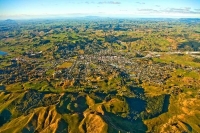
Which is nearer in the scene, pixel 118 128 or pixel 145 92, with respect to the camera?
pixel 118 128

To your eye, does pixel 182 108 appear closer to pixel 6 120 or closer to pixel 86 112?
pixel 86 112

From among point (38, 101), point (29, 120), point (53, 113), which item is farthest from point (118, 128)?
point (38, 101)

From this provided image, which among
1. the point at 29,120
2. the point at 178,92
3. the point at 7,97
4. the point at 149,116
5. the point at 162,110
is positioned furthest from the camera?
the point at 178,92

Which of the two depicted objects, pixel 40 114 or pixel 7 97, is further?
pixel 7 97

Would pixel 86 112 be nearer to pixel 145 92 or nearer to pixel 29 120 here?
pixel 29 120

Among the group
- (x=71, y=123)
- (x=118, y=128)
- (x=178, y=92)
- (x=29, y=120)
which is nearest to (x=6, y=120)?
(x=29, y=120)

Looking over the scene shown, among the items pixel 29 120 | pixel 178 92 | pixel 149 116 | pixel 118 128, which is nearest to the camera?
pixel 118 128

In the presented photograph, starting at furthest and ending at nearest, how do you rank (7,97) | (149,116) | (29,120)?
(7,97), (149,116), (29,120)

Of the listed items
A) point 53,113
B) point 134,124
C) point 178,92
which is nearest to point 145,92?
point 178,92

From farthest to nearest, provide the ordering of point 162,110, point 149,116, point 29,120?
point 162,110, point 149,116, point 29,120
